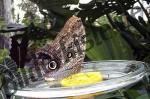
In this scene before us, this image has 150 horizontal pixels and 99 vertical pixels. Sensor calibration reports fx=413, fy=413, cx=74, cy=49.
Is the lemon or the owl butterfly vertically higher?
the owl butterfly

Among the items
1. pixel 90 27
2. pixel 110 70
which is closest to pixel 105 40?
pixel 90 27

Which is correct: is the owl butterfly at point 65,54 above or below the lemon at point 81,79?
above

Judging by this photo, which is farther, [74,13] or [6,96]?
[74,13]

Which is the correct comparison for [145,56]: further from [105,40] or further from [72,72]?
[72,72]

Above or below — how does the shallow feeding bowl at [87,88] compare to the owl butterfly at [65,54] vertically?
below

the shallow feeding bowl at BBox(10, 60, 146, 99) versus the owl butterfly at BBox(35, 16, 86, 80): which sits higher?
the owl butterfly at BBox(35, 16, 86, 80)
